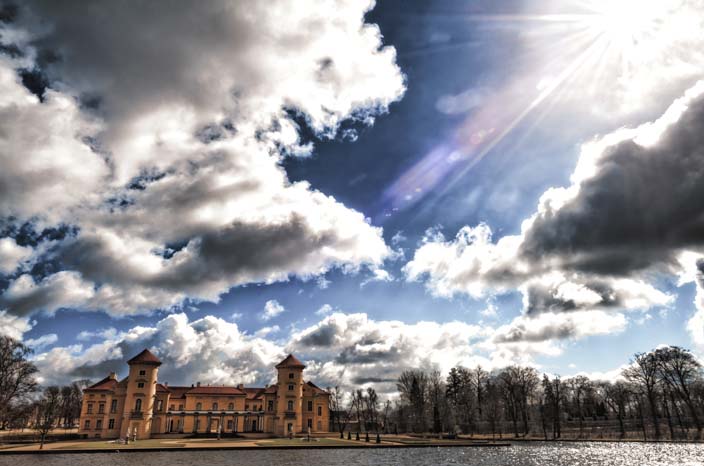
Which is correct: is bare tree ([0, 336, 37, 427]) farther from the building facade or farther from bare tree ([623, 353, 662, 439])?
bare tree ([623, 353, 662, 439])

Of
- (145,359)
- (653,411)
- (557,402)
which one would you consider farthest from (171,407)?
(653,411)

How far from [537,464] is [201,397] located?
6538 centimetres

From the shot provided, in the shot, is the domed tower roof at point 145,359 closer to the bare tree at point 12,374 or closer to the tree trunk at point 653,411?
the bare tree at point 12,374

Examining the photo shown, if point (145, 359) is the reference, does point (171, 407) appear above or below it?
below

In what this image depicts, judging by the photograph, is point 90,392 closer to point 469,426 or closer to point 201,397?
point 201,397

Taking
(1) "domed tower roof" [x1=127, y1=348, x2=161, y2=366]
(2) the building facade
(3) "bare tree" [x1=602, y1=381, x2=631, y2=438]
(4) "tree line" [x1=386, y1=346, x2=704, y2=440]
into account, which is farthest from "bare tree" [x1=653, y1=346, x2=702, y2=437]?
(1) "domed tower roof" [x1=127, y1=348, x2=161, y2=366]

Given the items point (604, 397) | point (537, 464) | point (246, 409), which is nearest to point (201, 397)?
point (246, 409)

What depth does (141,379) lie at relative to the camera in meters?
69.8

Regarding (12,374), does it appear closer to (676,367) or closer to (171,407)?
(171,407)

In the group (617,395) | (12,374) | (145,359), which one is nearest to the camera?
(12,374)

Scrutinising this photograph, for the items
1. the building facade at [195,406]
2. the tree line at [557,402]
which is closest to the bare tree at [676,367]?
the tree line at [557,402]

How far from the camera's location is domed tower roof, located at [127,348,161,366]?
69938 millimetres

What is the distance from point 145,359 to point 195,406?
15073 mm

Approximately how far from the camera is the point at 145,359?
7050 cm
